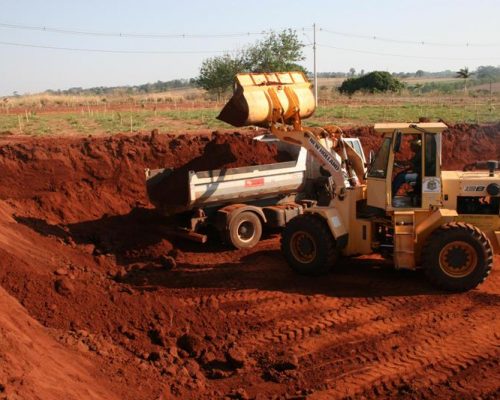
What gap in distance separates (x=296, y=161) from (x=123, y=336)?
256 inches

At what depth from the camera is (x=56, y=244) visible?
11688 mm

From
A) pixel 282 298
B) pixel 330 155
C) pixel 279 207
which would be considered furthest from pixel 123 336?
pixel 279 207

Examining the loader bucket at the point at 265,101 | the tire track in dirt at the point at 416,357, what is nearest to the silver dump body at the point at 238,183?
the loader bucket at the point at 265,101

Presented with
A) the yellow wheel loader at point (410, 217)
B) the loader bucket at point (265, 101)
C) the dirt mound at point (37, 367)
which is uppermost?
the loader bucket at point (265, 101)

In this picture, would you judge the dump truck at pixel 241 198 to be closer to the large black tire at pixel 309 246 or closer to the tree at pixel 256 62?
the large black tire at pixel 309 246

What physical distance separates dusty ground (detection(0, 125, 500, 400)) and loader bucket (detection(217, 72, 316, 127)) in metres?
2.75

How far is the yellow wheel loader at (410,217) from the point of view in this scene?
9117 millimetres

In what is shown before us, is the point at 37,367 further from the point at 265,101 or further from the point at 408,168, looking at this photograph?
the point at 265,101

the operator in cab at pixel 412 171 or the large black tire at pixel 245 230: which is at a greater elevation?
the operator in cab at pixel 412 171

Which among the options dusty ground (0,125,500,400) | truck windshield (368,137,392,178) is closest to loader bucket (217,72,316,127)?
truck windshield (368,137,392,178)

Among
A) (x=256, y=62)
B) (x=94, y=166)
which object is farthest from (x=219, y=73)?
(x=94, y=166)

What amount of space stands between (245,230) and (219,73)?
3796cm

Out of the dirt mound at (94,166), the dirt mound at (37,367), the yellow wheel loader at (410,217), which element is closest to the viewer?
the dirt mound at (37,367)

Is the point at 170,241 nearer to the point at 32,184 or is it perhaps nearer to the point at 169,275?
the point at 169,275
